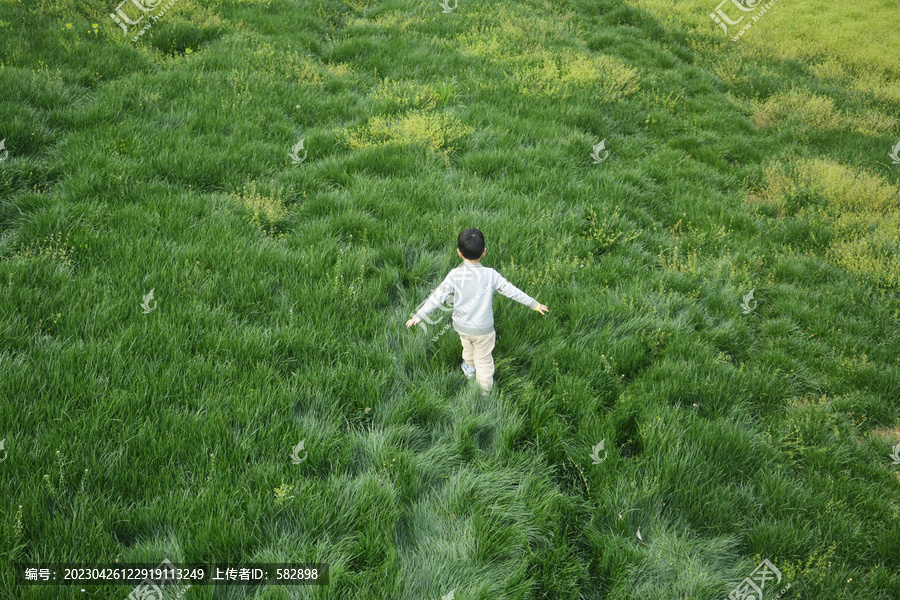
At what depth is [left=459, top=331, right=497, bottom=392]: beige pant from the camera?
13.8ft

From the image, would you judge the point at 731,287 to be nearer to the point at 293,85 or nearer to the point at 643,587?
the point at 643,587

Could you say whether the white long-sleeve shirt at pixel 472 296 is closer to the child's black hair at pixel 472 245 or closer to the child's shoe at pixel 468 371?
the child's black hair at pixel 472 245

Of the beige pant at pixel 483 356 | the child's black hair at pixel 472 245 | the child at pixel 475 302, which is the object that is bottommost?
the beige pant at pixel 483 356

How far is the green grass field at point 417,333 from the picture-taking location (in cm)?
302

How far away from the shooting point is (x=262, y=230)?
5.71 meters

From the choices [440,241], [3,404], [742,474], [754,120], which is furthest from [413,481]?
[754,120]

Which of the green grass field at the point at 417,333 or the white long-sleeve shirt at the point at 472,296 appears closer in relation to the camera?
the green grass field at the point at 417,333

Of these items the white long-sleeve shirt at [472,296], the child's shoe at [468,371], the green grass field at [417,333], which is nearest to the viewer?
the green grass field at [417,333]

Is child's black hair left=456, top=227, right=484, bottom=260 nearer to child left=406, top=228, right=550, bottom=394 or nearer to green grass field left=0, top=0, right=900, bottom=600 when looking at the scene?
child left=406, top=228, right=550, bottom=394

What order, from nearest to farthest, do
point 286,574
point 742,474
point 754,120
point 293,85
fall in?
point 286,574, point 742,474, point 293,85, point 754,120

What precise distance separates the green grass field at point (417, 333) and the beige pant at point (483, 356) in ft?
0.36

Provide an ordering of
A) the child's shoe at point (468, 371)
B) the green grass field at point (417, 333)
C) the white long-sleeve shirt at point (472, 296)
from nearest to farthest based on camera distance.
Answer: the green grass field at point (417, 333), the white long-sleeve shirt at point (472, 296), the child's shoe at point (468, 371)

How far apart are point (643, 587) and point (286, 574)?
2.03m

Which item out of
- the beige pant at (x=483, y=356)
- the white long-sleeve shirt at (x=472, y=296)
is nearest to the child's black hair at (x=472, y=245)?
the white long-sleeve shirt at (x=472, y=296)
